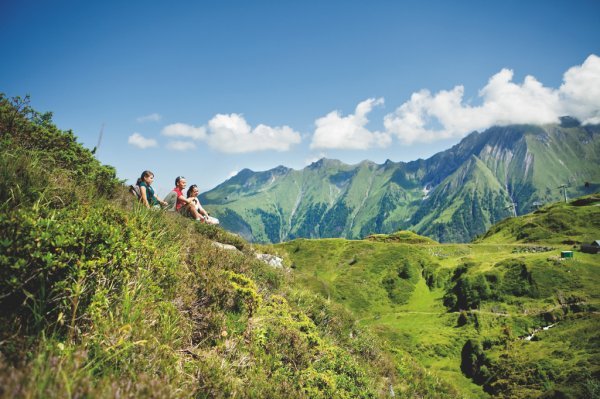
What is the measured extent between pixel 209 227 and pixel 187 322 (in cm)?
816

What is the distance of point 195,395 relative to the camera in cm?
406

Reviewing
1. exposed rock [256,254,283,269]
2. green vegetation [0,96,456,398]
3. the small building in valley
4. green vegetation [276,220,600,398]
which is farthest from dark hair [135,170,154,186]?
the small building in valley

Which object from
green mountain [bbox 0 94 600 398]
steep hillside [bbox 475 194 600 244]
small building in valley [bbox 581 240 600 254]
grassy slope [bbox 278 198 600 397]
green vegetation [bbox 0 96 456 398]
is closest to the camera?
green vegetation [bbox 0 96 456 398]

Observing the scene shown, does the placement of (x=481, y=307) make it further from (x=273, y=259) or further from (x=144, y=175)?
(x=144, y=175)

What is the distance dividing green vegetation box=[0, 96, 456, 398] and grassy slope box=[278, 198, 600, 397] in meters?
12.9

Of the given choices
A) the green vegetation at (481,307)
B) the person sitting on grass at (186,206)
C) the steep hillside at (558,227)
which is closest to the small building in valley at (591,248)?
the green vegetation at (481,307)

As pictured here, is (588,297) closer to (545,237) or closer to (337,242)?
(545,237)

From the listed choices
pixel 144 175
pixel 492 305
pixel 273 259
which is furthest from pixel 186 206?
pixel 492 305

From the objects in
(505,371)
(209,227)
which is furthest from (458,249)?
(209,227)

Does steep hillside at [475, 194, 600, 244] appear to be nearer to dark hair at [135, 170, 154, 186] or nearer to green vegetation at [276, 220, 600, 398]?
green vegetation at [276, 220, 600, 398]

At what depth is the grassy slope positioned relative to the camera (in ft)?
149

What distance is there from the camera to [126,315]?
4.14m

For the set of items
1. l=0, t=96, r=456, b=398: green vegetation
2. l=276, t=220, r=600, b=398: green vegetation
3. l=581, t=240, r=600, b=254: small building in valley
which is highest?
l=0, t=96, r=456, b=398: green vegetation

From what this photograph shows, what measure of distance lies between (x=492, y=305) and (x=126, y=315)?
82997 millimetres
